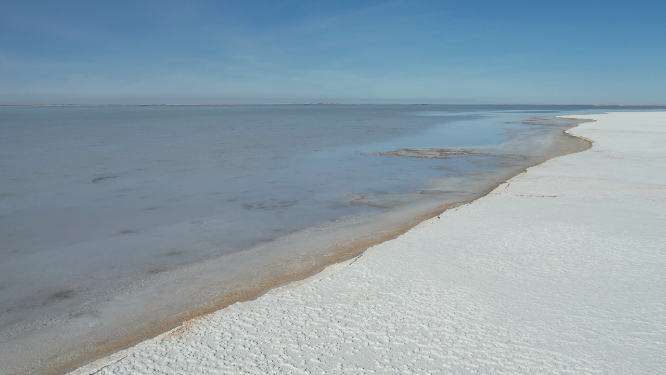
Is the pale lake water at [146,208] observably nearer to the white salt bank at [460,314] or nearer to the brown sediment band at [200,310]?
the brown sediment band at [200,310]

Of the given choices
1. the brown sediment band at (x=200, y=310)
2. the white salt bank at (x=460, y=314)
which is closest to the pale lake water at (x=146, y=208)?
the brown sediment band at (x=200, y=310)

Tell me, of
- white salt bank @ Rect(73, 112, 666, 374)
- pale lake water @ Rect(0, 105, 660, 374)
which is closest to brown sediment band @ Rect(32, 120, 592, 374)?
white salt bank @ Rect(73, 112, 666, 374)

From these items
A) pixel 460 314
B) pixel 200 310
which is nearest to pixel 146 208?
pixel 200 310

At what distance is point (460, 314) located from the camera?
3619 millimetres

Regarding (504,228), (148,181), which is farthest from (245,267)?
(148,181)

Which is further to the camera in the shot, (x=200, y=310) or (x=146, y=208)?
(x=146, y=208)

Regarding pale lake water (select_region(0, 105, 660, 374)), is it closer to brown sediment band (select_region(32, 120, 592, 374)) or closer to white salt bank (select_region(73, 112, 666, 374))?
brown sediment band (select_region(32, 120, 592, 374))

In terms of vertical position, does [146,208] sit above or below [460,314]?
below

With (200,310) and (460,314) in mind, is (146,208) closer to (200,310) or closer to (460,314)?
(200,310)

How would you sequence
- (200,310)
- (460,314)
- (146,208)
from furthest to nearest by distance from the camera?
(146,208), (200,310), (460,314)

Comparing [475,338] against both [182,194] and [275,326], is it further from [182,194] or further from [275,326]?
[182,194]

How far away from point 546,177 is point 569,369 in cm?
787

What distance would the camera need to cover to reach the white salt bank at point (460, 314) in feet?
9.84

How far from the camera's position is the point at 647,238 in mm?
5504
